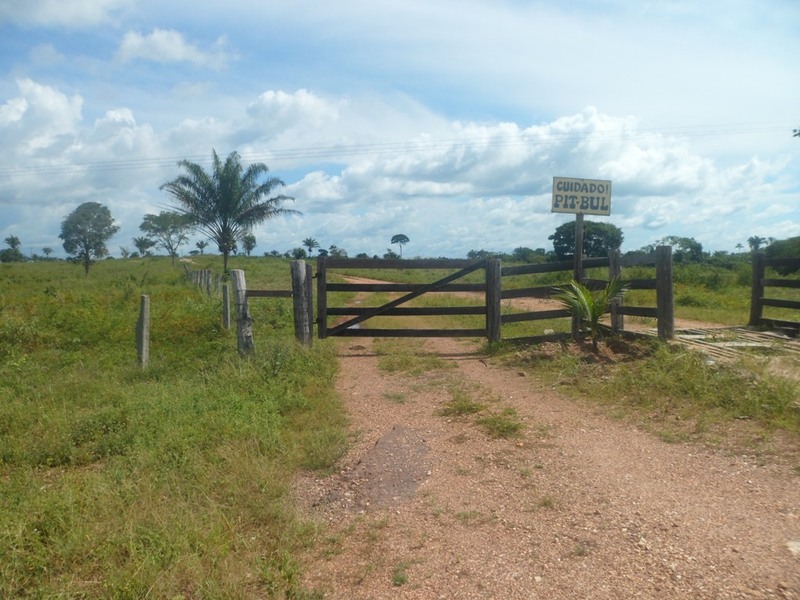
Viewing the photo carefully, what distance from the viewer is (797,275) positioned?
71.8 feet

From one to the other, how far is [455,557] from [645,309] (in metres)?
6.78

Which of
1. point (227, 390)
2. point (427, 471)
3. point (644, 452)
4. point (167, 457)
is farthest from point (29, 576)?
point (644, 452)

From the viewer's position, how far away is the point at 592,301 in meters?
9.40

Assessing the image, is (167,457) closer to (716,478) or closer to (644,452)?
(644,452)

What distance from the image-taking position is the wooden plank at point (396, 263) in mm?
10578

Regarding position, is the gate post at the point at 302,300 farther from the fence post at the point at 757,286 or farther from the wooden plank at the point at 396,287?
the fence post at the point at 757,286

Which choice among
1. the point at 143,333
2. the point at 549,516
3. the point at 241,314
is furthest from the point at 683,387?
the point at 143,333

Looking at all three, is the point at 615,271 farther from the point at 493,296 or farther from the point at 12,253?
the point at 12,253

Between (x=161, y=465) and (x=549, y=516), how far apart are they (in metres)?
3.22

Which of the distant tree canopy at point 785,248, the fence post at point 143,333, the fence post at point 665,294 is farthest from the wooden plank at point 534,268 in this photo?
the distant tree canopy at point 785,248

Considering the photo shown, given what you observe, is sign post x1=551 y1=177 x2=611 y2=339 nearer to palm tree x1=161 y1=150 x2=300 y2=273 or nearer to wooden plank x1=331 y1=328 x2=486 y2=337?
wooden plank x1=331 y1=328 x2=486 y2=337

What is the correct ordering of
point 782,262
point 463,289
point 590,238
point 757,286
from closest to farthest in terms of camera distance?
point 782,262 → point 757,286 → point 463,289 → point 590,238

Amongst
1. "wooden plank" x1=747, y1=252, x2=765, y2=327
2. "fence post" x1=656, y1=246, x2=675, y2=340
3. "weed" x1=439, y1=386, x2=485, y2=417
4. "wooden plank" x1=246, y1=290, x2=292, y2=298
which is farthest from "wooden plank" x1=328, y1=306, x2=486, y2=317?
"wooden plank" x1=747, y1=252, x2=765, y2=327

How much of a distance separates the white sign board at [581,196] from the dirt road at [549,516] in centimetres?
478
